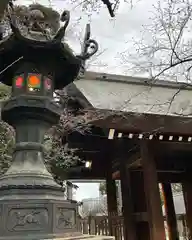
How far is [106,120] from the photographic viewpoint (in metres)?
5.80

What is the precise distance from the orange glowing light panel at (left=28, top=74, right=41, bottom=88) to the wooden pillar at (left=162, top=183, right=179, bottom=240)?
8.72 meters

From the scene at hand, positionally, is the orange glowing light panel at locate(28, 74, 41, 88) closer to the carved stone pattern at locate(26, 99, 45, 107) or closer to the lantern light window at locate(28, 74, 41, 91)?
the lantern light window at locate(28, 74, 41, 91)

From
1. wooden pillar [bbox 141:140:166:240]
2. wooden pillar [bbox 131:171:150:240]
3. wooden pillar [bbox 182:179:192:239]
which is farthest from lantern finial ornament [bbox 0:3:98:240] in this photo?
wooden pillar [bbox 182:179:192:239]

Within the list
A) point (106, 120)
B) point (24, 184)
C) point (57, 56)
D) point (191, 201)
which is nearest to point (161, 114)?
point (106, 120)

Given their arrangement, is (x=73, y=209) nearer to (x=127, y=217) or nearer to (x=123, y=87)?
(x=127, y=217)

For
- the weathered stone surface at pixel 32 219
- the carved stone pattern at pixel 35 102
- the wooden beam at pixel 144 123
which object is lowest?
the weathered stone surface at pixel 32 219

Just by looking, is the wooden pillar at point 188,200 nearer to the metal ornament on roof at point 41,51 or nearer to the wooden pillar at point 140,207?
the wooden pillar at point 140,207

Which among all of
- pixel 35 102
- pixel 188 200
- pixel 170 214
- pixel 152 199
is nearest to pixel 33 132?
pixel 35 102

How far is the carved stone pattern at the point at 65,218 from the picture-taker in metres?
2.47

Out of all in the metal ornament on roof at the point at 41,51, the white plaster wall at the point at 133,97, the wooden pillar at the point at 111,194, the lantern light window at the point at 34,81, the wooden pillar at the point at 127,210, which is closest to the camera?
the metal ornament on roof at the point at 41,51

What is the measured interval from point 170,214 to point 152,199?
4956mm

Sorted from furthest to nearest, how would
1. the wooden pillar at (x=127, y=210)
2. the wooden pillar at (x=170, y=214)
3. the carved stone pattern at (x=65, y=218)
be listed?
the wooden pillar at (x=170, y=214), the wooden pillar at (x=127, y=210), the carved stone pattern at (x=65, y=218)

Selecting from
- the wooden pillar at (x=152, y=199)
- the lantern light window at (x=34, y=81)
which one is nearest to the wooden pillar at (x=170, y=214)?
the wooden pillar at (x=152, y=199)

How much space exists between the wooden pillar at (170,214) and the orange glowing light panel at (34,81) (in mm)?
8721
